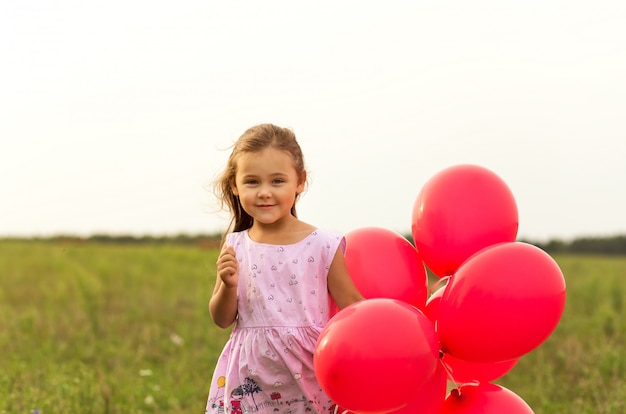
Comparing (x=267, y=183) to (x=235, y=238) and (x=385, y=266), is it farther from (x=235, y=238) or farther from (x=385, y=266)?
(x=385, y=266)

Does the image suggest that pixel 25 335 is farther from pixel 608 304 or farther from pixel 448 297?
pixel 608 304

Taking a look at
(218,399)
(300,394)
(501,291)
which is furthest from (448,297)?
(218,399)

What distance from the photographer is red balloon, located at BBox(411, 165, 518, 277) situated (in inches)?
105

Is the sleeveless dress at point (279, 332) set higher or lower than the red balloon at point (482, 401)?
higher

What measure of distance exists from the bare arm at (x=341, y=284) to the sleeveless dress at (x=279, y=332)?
22 mm

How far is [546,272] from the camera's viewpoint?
2354 mm

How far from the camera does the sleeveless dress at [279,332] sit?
2.50 m

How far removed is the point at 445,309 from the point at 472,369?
1.11 ft

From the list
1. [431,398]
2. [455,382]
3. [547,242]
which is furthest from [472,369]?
[547,242]

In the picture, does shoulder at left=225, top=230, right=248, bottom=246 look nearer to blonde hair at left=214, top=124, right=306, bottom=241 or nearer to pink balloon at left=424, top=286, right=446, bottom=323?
blonde hair at left=214, top=124, right=306, bottom=241

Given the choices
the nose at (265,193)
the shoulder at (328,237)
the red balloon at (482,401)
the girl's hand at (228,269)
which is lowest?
the red balloon at (482,401)

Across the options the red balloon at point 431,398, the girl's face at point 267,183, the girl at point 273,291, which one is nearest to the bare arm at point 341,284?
the girl at point 273,291

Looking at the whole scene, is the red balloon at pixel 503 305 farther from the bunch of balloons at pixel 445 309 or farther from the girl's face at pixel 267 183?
the girl's face at pixel 267 183

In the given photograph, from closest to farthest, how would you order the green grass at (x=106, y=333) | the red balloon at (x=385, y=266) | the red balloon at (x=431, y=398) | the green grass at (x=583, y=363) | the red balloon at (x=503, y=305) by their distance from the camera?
1. the red balloon at (x=503, y=305)
2. the red balloon at (x=431, y=398)
3. the red balloon at (x=385, y=266)
4. the green grass at (x=106, y=333)
5. the green grass at (x=583, y=363)
